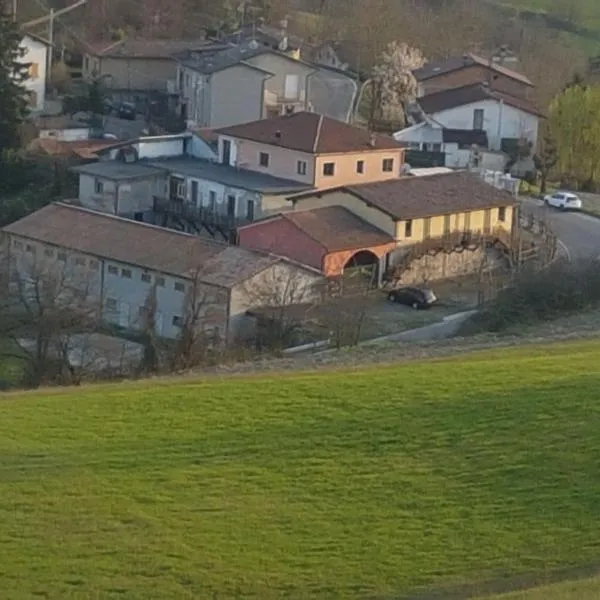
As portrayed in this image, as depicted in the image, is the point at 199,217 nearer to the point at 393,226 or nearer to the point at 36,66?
the point at 393,226

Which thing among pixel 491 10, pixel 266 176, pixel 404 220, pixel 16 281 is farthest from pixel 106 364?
pixel 491 10

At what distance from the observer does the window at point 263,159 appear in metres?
31.4

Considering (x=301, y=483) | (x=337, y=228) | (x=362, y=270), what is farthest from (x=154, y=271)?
Result: (x=301, y=483)

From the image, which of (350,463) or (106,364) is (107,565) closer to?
(350,463)

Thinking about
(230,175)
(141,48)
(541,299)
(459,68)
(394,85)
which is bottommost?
(230,175)

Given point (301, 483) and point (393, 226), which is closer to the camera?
point (301, 483)

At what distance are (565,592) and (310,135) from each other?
2272cm

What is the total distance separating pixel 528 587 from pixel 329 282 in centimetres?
1702

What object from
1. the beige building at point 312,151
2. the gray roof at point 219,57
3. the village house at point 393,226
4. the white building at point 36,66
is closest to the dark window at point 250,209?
the village house at point 393,226

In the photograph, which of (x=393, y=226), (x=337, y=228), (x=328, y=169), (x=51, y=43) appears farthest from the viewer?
(x=51, y=43)

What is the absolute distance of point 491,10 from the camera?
59.6 m

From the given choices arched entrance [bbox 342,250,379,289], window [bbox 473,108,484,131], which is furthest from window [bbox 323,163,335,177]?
window [bbox 473,108,484,131]

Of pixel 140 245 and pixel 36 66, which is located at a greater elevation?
pixel 36 66

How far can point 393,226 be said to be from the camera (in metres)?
28.4
